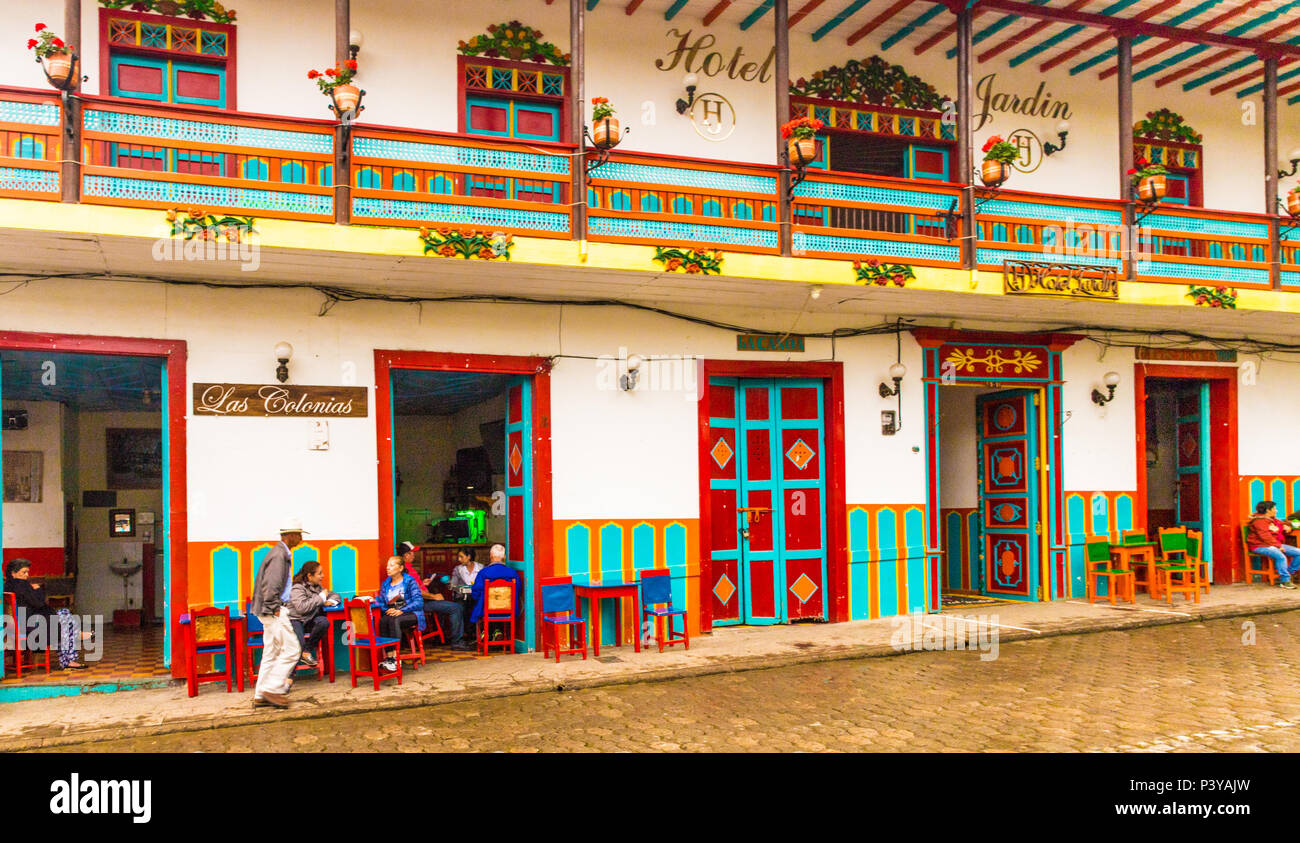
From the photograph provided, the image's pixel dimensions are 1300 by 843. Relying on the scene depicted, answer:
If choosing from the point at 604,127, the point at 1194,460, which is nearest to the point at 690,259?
the point at 604,127

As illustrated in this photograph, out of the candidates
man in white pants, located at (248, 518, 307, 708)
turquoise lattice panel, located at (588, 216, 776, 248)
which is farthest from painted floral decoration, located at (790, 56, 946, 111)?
man in white pants, located at (248, 518, 307, 708)

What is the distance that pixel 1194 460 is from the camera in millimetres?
14641

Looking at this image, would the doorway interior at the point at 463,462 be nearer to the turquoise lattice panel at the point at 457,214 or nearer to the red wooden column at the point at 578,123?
the turquoise lattice panel at the point at 457,214

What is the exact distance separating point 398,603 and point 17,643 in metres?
3.41

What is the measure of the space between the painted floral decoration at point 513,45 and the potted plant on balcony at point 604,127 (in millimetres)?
1906

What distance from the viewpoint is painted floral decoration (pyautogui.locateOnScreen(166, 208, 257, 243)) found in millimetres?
8625

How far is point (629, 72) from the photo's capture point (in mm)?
11586

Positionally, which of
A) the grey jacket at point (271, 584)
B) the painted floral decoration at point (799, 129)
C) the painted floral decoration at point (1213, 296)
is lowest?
the grey jacket at point (271, 584)

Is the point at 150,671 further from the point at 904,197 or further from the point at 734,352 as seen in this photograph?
the point at 904,197

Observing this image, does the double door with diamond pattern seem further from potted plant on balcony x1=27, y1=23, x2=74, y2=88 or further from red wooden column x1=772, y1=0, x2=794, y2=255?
potted plant on balcony x1=27, y1=23, x2=74, y2=88

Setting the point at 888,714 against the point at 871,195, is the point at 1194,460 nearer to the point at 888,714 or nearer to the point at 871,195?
the point at 871,195

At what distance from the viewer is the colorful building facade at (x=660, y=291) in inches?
367

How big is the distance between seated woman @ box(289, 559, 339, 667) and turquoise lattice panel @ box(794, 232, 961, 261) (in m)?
5.72

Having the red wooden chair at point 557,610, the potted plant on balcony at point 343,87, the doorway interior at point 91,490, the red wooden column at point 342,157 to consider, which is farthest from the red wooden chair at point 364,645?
the potted plant on balcony at point 343,87
